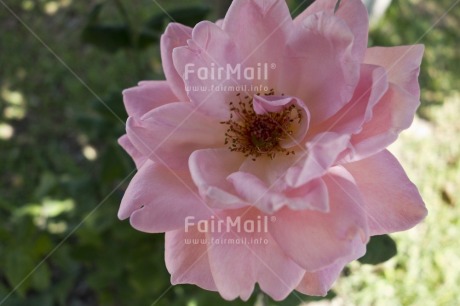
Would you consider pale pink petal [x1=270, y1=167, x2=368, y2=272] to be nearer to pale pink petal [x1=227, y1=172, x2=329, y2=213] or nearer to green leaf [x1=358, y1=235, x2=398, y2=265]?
pale pink petal [x1=227, y1=172, x2=329, y2=213]

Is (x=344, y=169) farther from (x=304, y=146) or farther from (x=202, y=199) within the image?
(x=202, y=199)

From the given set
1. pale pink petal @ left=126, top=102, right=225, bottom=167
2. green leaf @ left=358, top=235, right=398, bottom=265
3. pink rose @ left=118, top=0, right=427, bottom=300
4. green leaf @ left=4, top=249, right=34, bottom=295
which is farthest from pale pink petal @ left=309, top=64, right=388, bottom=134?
green leaf @ left=4, top=249, right=34, bottom=295

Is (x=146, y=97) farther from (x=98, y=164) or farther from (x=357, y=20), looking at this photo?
(x=98, y=164)

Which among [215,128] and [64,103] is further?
[64,103]

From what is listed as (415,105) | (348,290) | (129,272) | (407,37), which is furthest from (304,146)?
(407,37)

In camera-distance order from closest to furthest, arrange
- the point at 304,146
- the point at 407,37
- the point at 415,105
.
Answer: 1. the point at 415,105
2. the point at 304,146
3. the point at 407,37

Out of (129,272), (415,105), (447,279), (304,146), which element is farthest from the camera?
(447,279)

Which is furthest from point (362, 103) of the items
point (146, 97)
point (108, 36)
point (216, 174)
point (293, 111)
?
point (108, 36)
